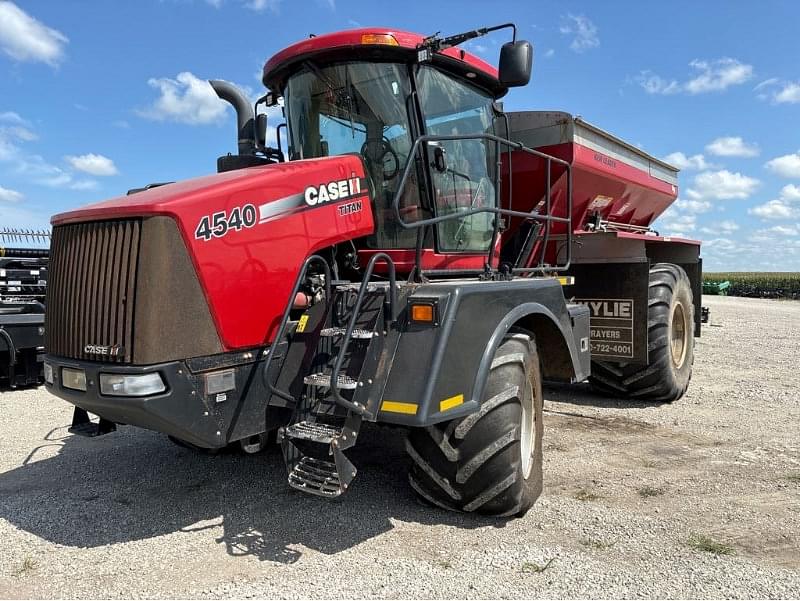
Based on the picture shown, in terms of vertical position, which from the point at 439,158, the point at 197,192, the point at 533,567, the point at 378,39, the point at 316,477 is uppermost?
the point at 378,39

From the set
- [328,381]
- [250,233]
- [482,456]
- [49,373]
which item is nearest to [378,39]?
[250,233]

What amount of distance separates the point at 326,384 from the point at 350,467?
42 centimetres

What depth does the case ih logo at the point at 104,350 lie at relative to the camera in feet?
9.46

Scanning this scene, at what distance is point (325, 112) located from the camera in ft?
12.9

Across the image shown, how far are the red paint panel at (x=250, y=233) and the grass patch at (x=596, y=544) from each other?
6.48ft

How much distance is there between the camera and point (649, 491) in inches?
154

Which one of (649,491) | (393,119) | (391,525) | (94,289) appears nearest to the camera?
(94,289)

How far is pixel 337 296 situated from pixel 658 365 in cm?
418

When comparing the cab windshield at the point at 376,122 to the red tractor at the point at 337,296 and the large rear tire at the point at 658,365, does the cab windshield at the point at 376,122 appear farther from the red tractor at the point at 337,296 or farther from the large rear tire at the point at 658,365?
the large rear tire at the point at 658,365

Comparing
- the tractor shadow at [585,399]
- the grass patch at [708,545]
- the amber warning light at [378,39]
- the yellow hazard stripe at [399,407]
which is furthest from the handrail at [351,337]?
the tractor shadow at [585,399]

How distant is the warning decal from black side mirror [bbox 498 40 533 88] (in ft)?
10.6

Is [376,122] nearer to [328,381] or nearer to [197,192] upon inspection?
[197,192]

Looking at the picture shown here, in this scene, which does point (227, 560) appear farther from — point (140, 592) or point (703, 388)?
point (703, 388)

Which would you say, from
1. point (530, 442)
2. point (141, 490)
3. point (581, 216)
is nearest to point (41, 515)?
point (141, 490)
